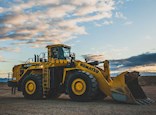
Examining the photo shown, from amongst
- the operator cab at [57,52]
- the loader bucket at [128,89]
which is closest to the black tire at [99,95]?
the loader bucket at [128,89]

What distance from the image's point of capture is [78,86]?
59.7ft

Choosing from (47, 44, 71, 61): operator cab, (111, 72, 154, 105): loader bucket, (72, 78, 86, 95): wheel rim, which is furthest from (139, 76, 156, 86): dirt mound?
(72, 78, 86, 95): wheel rim

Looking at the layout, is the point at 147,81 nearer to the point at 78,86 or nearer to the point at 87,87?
the point at 78,86

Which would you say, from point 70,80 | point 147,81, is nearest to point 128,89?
point 70,80

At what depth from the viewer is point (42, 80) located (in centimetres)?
2038

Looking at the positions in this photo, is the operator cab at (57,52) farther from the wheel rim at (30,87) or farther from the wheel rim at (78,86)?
the wheel rim at (78,86)

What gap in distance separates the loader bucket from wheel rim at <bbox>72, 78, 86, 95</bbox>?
1.74 m

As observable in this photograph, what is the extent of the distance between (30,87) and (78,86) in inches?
160

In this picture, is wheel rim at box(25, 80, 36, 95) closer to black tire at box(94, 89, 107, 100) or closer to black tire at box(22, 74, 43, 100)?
black tire at box(22, 74, 43, 100)

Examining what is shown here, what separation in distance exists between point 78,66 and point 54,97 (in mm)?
3914

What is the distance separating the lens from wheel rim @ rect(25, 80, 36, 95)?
67.3 ft

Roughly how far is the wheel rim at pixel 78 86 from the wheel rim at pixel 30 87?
346 cm

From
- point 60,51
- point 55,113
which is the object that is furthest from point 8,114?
point 60,51

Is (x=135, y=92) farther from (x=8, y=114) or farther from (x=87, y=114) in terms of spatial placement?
(x=8, y=114)
